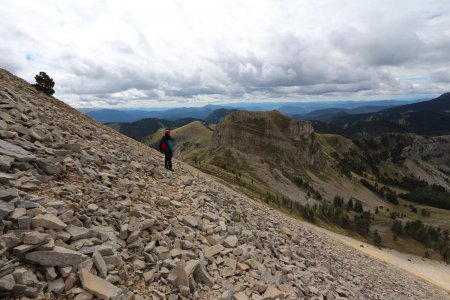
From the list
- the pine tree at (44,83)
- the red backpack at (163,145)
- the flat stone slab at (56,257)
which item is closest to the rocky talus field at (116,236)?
the flat stone slab at (56,257)

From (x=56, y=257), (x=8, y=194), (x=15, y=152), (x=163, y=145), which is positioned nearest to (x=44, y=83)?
(x=163, y=145)

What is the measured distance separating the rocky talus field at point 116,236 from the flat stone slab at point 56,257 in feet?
0.10

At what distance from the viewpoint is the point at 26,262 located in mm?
9750

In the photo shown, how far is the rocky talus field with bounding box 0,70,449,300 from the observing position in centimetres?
998

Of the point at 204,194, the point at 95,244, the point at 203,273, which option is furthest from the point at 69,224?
the point at 204,194

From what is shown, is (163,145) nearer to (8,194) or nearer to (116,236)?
(116,236)

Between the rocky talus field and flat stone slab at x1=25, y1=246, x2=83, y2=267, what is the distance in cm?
3

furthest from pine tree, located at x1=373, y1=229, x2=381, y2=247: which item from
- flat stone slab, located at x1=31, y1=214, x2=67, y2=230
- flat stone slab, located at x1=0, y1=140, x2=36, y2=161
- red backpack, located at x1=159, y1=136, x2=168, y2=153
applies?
flat stone slab, located at x1=31, y1=214, x2=67, y2=230

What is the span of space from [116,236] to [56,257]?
3.08m

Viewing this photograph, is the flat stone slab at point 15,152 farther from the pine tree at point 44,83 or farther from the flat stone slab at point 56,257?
the pine tree at point 44,83

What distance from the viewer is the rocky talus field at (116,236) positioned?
998cm

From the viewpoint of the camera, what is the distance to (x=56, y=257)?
10.1 meters

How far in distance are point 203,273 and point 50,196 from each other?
7075 mm

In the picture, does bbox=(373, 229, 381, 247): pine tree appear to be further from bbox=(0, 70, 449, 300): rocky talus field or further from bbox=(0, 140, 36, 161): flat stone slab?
bbox=(0, 140, 36, 161): flat stone slab
